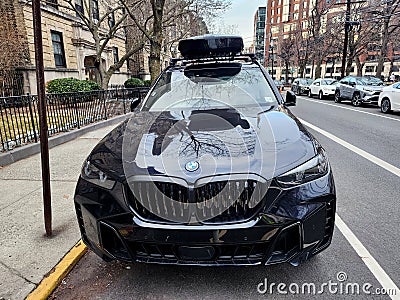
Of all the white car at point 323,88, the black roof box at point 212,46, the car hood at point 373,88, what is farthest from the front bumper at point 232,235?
the white car at point 323,88

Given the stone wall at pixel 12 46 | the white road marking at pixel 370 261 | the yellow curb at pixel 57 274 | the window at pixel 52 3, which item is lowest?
the yellow curb at pixel 57 274

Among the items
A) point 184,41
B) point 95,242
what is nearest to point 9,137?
point 184,41

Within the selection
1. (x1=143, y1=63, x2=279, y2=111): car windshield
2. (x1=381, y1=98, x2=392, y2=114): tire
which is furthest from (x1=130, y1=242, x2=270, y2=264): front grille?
(x1=381, y1=98, x2=392, y2=114): tire

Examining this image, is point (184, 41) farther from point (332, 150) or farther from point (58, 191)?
point (332, 150)

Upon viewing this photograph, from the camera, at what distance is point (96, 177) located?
85.7 inches

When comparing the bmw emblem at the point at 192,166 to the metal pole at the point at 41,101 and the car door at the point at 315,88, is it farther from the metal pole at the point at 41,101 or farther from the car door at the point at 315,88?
the car door at the point at 315,88

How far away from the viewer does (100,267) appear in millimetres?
2607

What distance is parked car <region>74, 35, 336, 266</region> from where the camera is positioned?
1.90m

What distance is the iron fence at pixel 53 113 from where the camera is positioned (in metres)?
5.83

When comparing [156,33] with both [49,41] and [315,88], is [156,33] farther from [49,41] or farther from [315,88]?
[315,88]

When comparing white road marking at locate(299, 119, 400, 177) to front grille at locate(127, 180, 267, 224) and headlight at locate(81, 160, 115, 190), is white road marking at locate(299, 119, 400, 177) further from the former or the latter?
headlight at locate(81, 160, 115, 190)

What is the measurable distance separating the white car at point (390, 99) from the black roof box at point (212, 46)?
31.9 feet

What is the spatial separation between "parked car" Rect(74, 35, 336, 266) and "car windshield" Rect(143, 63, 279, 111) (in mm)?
953

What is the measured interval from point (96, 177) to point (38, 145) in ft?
16.2
